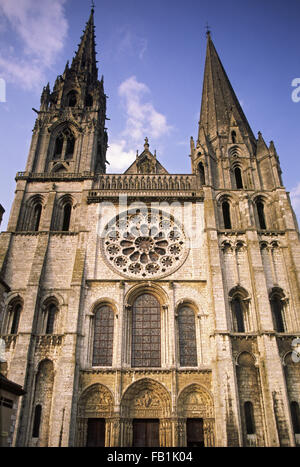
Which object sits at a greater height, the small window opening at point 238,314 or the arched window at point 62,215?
the arched window at point 62,215

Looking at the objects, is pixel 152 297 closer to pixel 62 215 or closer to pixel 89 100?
pixel 62 215

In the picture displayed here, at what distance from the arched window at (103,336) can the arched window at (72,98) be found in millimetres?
15941

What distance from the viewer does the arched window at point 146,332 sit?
16344 mm

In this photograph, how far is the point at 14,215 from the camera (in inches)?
770

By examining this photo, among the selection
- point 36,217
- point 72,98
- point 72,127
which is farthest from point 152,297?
point 72,98

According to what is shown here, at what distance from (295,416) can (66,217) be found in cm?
1470

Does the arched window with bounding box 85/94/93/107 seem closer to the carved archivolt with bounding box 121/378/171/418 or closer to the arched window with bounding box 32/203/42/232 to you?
the arched window with bounding box 32/203/42/232

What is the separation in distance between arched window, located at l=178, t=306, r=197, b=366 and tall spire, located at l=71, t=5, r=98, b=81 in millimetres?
20282

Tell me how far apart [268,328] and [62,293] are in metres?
9.44

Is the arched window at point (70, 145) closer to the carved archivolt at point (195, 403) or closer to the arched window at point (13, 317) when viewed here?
the arched window at point (13, 317)

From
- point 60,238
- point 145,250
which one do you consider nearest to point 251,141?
point 145,250

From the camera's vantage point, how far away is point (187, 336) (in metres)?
16.8

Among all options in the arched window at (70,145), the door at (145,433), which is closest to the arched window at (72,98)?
the arched window at (70,145)
